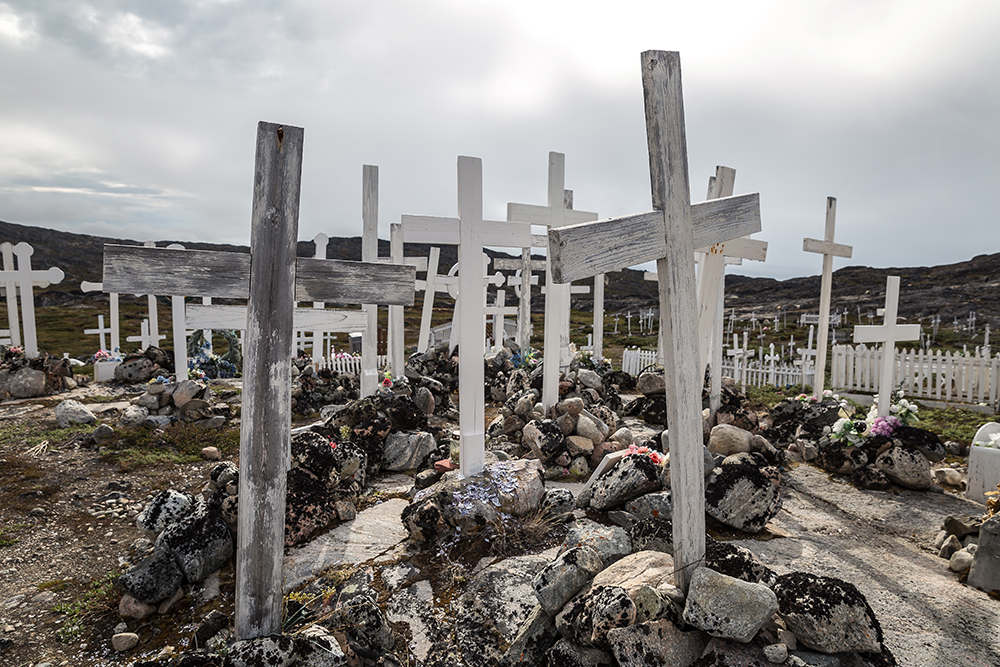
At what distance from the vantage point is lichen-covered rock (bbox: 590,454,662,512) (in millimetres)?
4789

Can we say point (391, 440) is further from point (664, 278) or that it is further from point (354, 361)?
point (354, 361)

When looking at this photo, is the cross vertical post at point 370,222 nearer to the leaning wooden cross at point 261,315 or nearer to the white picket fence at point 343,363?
the leaning wooden cross at point 261,315

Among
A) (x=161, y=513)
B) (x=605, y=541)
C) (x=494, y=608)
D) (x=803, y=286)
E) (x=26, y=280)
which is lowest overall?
(x=494, y=608)

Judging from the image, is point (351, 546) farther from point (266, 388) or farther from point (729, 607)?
point (729, 607)

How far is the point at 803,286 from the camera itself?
10738cm

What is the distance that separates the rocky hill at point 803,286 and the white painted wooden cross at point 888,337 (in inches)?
1995

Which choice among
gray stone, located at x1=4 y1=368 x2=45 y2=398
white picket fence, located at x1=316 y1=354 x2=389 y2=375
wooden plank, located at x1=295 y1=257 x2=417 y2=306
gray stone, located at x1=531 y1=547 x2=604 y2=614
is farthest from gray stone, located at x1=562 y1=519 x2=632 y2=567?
white picket fence, located at x1=316 y1=354 x2=389 y2=375

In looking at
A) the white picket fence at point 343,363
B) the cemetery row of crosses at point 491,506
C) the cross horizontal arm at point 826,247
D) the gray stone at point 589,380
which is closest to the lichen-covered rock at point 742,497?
the cemetery row of crosses at point 491,506

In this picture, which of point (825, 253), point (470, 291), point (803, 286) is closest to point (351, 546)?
point (470, 291)

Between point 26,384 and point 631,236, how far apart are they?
1353 cm

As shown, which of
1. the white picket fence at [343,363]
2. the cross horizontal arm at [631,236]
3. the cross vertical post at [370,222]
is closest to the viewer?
the cross horizontal arm at [631,236]

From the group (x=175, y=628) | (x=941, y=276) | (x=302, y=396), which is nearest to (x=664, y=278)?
(x=175, y=628)

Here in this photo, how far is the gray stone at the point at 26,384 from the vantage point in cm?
1092

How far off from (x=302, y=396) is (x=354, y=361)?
5.49m
